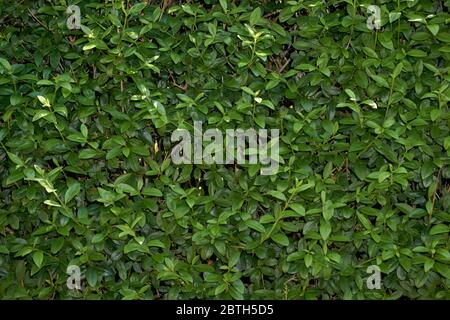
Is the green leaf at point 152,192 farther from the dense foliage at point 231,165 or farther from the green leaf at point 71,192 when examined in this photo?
the green leaf at point 71,192

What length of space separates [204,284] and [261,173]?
2.02ft

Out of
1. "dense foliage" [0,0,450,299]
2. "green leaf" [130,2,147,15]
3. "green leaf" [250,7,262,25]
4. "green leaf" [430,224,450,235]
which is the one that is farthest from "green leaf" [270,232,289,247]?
"green leaf" [130,2,147,15]

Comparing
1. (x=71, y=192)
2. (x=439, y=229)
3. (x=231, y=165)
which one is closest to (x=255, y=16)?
(x=231, y=165)

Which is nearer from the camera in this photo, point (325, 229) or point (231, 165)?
point (325, 229)

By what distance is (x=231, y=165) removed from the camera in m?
3.30

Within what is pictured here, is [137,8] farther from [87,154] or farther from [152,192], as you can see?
[152,192]

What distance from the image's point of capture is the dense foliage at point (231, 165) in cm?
312

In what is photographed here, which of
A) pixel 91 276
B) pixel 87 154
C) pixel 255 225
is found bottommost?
pixel 91 276

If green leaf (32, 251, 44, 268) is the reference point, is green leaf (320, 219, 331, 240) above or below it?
above

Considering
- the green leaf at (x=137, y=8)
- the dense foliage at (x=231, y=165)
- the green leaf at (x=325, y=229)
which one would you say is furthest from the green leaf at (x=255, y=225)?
the green leaf at (x=137, y=8)

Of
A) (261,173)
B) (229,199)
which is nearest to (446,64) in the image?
(261,173)

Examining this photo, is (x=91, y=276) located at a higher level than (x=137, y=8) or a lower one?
lower

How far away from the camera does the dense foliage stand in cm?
312

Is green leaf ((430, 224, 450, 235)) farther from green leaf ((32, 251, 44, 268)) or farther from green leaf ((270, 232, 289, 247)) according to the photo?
green leaf ((32, 251, 44, 268))
